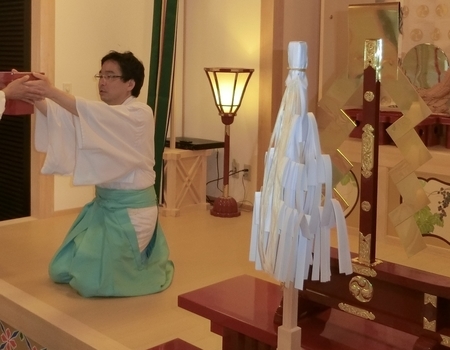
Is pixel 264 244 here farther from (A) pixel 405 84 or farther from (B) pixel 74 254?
(B) pixel 74 254

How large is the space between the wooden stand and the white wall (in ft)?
1.92

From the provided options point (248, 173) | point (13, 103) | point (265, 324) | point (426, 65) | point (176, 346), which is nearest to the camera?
point (265, 324)

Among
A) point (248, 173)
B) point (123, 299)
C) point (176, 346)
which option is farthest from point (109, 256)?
point (248, 173)

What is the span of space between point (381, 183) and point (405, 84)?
2322 mm

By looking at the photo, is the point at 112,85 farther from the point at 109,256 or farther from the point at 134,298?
the point at 134,298

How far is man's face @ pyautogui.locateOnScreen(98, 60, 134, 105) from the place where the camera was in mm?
3189

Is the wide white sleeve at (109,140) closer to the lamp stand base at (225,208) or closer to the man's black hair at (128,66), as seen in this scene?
the man's black hair at (128,66)

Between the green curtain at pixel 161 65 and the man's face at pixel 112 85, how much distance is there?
4.10 feet

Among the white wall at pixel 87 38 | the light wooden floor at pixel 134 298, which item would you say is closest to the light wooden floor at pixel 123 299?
the light wooden floor at pixel 134 298

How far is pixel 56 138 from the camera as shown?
3.02 m

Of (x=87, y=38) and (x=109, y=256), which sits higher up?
(x=87, y=38)

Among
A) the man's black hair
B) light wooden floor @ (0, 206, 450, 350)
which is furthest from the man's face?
light wooden floor @ (0, 206, 450, 350)

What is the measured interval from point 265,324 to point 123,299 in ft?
4.15

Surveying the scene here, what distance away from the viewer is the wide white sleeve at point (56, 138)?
9.85 feet
